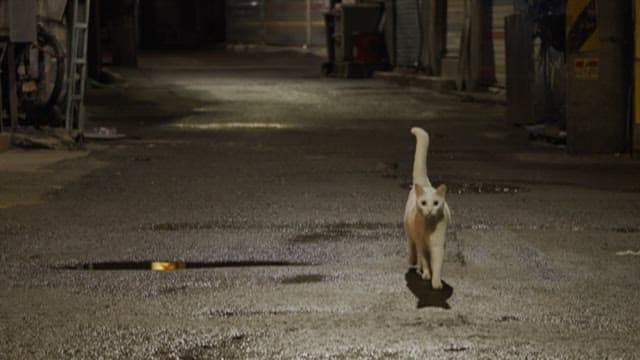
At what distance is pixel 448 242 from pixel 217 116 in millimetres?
12509

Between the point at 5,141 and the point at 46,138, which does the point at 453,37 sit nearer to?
the point at 46,138

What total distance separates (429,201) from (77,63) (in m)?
10.0

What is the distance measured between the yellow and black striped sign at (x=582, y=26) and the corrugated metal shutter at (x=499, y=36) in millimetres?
11502

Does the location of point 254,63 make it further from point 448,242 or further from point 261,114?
point 448,242

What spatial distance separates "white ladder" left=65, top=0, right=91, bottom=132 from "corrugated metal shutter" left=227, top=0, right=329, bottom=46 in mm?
26534

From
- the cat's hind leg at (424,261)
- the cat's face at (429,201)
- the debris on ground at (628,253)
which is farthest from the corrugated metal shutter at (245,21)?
the cat's face at (429,201)

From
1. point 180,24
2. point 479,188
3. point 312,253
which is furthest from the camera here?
point 180,24

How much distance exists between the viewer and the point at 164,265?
27.7ft

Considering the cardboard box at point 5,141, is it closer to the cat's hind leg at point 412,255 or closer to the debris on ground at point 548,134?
the debris on ground at point 548,134

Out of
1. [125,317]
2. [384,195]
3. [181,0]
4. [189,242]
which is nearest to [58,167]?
[384,195]

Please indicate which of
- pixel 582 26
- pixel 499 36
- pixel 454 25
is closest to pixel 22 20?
pixel 582 26

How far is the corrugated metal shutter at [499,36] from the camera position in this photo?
1056 inches

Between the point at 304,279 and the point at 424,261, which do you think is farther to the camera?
the point at 304,279

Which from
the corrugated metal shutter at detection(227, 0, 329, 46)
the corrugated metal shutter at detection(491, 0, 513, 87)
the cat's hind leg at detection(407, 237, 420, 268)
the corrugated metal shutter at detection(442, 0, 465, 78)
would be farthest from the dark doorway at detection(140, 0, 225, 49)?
the cat's hind leg at detection(407, 237, 420, 268)
